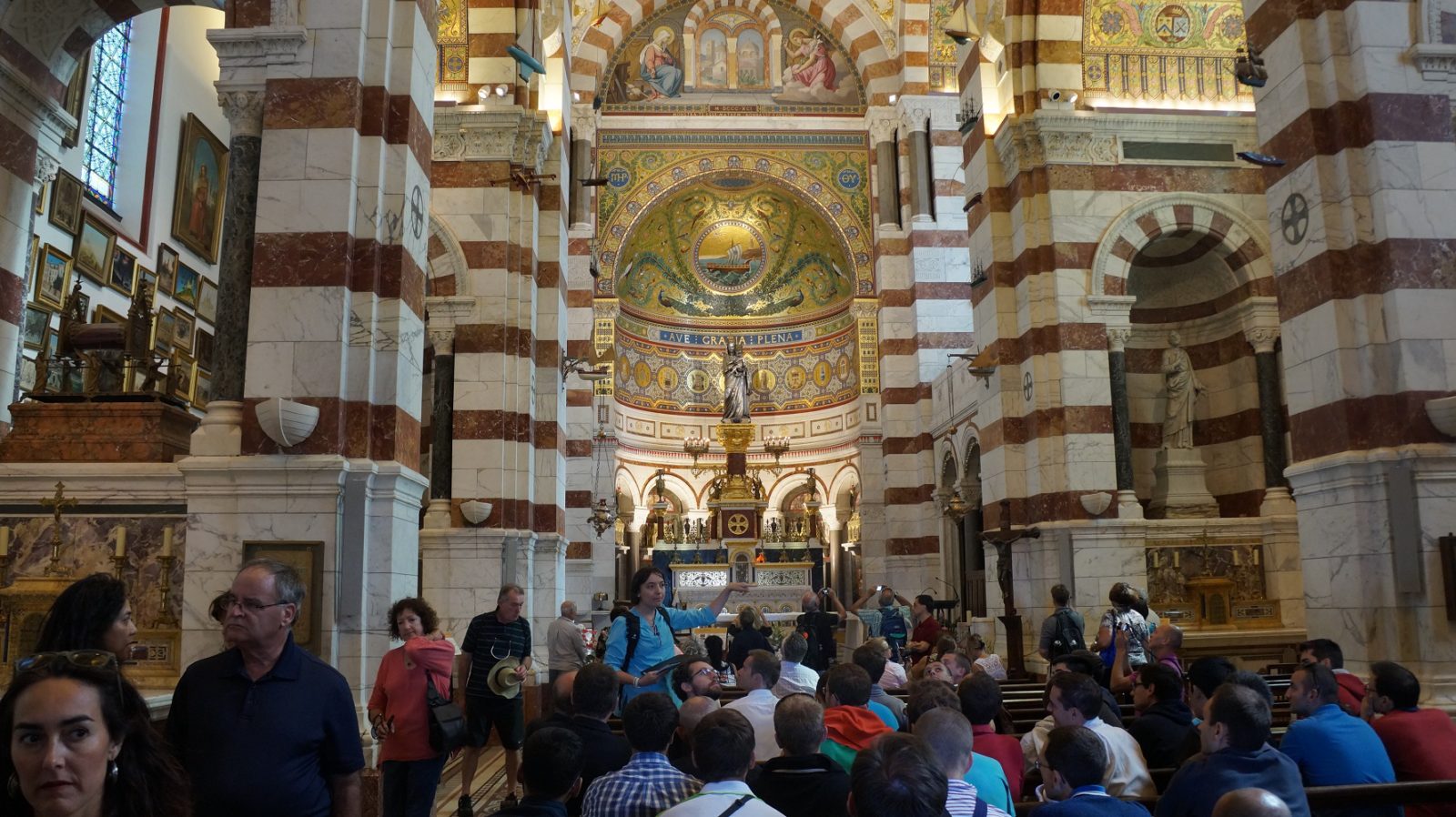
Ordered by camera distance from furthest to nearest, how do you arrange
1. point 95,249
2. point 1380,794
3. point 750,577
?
1. point 750,577
2. point 95,249
3. point 1380,794

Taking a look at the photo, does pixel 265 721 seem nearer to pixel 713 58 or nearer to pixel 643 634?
pixel 643 634

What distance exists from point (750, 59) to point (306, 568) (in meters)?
20.8

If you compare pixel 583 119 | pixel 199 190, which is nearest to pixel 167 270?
pixel 199 190

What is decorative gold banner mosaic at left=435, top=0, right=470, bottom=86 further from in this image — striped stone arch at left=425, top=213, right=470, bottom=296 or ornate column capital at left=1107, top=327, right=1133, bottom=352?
ornate column capital at left=1107, top=327, right=1133, bottom=352

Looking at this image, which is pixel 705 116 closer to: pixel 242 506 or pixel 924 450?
pixel 924 450

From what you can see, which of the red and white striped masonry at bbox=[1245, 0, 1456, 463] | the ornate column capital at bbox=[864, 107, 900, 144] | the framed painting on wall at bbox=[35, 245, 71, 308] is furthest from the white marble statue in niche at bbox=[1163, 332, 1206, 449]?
the framed painting on wall at bbox=[35, 245, 71, 308]

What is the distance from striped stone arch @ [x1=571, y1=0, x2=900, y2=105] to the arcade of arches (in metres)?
0.11

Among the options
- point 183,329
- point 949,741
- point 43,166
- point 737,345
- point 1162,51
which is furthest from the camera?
point 737,345

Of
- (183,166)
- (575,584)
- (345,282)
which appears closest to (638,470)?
(575,584)

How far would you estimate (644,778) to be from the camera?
3.47m

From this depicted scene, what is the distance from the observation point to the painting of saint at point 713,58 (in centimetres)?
2533

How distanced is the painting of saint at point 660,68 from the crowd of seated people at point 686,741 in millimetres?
21064

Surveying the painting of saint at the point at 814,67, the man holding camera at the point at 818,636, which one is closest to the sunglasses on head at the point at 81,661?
the man holding camera at the point at 818,636

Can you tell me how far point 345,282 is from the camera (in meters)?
7.41
